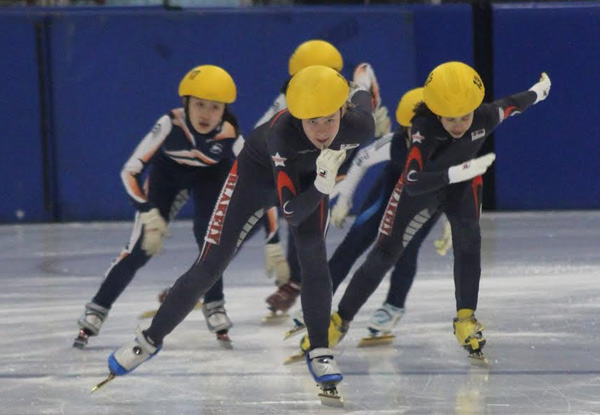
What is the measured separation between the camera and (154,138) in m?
6.19

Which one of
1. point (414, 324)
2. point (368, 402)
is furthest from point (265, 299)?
point (368, 402)

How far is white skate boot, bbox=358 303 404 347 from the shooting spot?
608 centimetres

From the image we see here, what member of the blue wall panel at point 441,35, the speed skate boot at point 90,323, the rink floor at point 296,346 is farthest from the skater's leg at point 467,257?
the blue wall panel at point 441,35

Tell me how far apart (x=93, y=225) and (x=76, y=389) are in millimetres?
5156

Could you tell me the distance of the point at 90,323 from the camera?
20.2 feet

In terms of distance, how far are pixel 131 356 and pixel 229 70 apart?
5495mm

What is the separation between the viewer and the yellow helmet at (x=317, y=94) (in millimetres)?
4828

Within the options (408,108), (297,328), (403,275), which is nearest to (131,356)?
(297,328)

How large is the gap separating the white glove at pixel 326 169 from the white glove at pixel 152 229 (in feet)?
4.88

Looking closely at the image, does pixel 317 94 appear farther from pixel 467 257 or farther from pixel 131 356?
pixel 131 356

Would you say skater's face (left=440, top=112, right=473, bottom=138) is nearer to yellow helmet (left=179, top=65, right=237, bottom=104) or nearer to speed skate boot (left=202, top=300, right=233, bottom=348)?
yellow helmet (left=179, top=65, right=237, bottom=104)

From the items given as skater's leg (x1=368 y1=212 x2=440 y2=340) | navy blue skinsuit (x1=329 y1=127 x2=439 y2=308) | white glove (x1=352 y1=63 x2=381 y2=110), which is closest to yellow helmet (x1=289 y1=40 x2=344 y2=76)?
white glove (x1=352 y1=63 x2=381 y2=110)

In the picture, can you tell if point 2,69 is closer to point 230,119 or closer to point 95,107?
point 95,107

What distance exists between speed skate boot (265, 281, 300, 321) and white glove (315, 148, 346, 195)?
2043 mm
